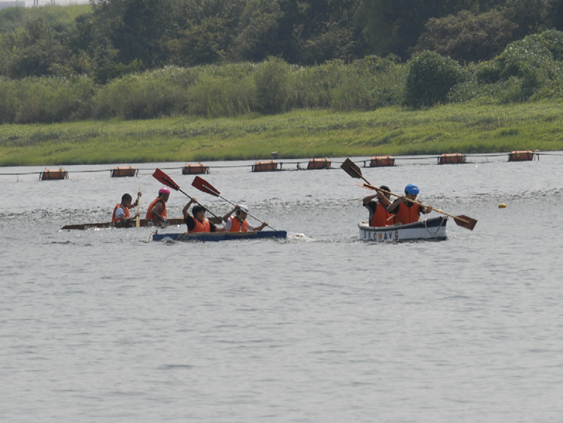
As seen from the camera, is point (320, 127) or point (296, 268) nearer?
point (296, 268)

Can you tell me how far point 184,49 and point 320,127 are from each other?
32.1 m

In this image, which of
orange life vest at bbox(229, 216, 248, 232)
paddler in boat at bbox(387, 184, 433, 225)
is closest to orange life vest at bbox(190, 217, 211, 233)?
orange life vest at bbox(229, 216, 248, 232)

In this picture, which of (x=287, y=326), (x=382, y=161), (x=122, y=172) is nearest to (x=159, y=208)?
(x=287, y=326)

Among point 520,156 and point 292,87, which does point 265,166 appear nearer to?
point 520,156

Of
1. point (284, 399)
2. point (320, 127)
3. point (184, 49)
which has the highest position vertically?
point (184, 49)

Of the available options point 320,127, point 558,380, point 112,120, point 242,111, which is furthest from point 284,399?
point 112,120

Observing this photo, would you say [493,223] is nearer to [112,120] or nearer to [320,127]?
[320,127]

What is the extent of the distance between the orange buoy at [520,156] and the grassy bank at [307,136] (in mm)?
2664

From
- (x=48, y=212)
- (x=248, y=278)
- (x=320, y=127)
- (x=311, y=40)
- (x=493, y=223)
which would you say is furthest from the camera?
(x=311, y=40)

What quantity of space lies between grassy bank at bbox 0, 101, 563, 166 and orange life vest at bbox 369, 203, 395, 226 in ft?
105

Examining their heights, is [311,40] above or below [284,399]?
above

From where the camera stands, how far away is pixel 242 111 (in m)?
74.8

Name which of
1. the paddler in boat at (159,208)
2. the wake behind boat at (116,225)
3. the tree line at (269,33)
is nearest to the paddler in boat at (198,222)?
the paddler in boat at (159,208)

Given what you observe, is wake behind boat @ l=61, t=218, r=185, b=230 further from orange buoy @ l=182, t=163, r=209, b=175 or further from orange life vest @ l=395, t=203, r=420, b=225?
orange buoy @ l=182, t=163, r=209, b=175
